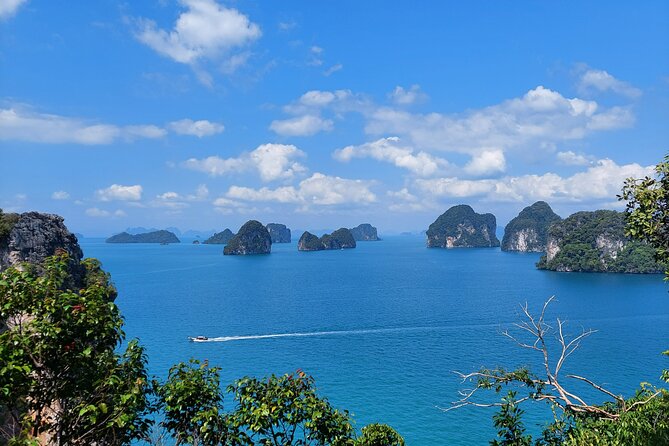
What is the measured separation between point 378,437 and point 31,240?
33142 millimetres

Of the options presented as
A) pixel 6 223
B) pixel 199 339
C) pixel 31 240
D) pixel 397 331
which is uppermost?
pixel 6 223

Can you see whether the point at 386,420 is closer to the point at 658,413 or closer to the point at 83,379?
the point at 658,413

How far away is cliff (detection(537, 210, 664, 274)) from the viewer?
403ft

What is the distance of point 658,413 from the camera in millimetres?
10477

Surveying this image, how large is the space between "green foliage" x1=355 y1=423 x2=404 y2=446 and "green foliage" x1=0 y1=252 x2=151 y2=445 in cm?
914

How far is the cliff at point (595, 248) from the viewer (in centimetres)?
12294

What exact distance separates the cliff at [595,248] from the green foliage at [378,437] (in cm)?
13499

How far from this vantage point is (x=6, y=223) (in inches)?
1345

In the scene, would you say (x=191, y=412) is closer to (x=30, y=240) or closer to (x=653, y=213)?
(x=653, y=213)

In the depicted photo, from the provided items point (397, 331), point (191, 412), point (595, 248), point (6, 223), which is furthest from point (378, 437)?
point (595, 248)

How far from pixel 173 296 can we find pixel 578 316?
72.2 meters

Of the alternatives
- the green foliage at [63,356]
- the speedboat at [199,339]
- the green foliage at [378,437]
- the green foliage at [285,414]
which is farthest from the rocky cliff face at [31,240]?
the green foliage at [63,356]

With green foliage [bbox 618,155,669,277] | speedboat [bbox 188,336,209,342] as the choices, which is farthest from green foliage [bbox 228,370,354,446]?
speedboat [bbox 188,336,209,342]

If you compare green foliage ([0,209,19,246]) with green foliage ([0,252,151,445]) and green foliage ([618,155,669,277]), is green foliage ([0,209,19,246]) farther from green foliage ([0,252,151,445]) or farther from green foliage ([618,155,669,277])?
green foliage ([618,155,669,277])
